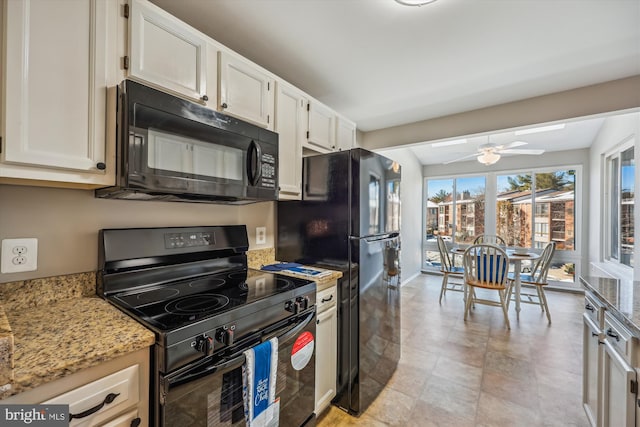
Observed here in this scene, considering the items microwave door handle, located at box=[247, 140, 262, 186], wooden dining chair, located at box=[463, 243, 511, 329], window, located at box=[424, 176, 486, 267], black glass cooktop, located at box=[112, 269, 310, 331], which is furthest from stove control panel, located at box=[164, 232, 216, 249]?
window, located at box=[424, 176, 486, 267]

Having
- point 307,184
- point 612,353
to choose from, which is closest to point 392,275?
point 307,184

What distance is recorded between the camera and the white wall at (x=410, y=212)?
4855 millimetres

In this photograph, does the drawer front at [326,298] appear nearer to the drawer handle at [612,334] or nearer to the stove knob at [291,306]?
the stove knob at [291,306]

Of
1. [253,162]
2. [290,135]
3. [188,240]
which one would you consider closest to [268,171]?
[253,162]

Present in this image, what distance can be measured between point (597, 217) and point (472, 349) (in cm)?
310

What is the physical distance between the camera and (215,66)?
146 cm

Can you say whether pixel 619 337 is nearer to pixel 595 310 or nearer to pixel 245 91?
pixel 595 310

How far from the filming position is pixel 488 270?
3.40m

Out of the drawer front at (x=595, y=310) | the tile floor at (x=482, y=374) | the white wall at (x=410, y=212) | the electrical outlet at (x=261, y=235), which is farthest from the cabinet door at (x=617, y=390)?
the white wall at (x=410, y=212)

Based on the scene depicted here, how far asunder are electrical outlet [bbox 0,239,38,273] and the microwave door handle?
0.93 m

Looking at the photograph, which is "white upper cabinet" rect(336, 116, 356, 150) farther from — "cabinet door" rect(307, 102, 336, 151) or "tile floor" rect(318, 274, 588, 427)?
"tile floor" rect(318, 274, 588, 427)

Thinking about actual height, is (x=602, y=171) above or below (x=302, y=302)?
above

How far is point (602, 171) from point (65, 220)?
→ 5669 millimetres

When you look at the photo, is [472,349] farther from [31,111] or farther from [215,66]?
[31,111]
